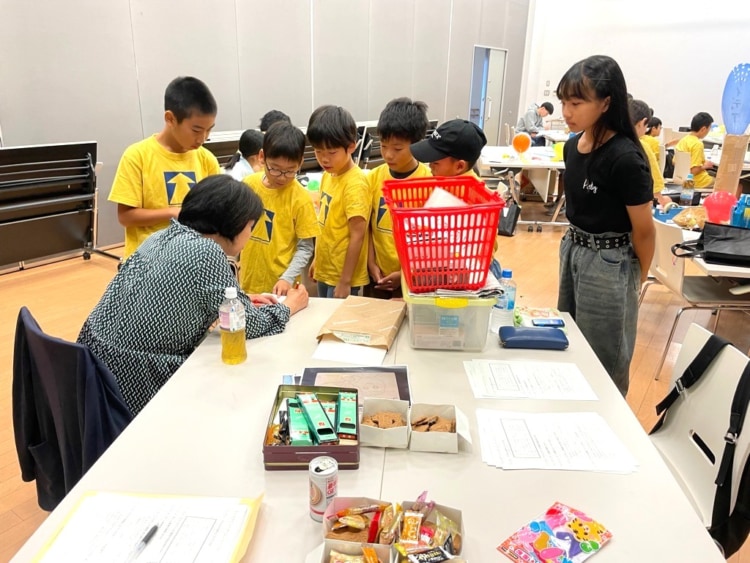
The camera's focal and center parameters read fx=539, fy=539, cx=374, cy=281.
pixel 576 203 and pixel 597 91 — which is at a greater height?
pixel 597 91

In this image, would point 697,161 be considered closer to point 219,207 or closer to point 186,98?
point 186,98

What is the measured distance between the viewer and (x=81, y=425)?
4.50ft

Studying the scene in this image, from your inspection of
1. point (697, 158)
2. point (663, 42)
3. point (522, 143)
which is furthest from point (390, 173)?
point (663, 42)

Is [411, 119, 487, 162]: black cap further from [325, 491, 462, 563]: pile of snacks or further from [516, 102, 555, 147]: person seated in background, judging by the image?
[516, 102, 555, 147]: person seated in background

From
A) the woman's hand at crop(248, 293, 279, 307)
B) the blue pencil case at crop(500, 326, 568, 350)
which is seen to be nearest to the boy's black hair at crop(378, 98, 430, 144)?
the woman's hand at crop(248, 293, 279, 307)

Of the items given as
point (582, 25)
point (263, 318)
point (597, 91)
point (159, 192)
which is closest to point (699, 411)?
point (597, 91)

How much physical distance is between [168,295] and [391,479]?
32.1 inches

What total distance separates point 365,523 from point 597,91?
1.50 m

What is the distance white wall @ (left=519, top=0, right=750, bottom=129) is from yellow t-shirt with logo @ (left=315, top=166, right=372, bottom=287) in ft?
32.2

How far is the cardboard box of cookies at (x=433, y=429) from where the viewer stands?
1178mm

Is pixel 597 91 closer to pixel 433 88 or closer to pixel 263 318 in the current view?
pixel 263 318

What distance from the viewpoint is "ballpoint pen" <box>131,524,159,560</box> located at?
2.95ft

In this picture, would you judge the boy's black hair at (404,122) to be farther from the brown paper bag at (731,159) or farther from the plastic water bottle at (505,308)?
the brown paper bag at (731,159)

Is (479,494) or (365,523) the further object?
(479,494)
